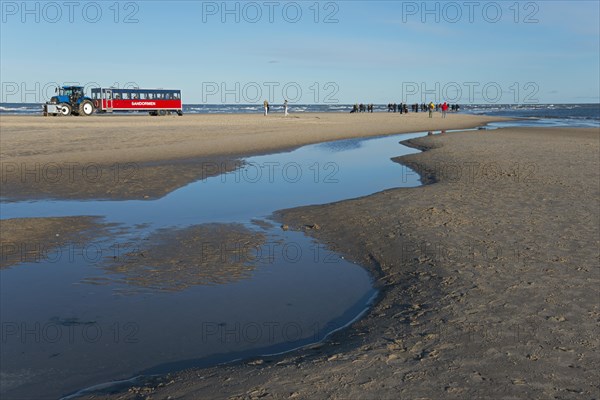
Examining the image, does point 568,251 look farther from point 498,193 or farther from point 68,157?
point 68,157

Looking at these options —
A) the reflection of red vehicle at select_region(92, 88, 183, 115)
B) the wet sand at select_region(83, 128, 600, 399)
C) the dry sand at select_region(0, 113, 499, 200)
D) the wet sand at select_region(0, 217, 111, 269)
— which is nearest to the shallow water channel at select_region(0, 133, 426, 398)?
the wet sand at select_region(0, 217, 111, 269)

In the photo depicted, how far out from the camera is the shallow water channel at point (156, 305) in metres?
5.53

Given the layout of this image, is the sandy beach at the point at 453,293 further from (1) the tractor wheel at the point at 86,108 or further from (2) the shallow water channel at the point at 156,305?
(1) the tractor wheel at the point at 86,108

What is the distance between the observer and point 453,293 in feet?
23.1

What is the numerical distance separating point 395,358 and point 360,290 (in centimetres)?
258

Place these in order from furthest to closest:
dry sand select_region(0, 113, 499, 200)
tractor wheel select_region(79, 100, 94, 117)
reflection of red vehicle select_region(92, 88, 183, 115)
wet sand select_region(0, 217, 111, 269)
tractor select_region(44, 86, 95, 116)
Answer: reflection of red vehicle select_region(92, 88, 183, 115) < tractor wheel select_region(79, 100, 94, 117) < tractor select_region(44, 86, 95, 116) < dry sand select_region(0, 113, 499, 200) < wet sand select_region(0, 217, 111, 269)

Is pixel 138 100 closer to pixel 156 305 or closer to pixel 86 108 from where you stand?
pixel 86 108

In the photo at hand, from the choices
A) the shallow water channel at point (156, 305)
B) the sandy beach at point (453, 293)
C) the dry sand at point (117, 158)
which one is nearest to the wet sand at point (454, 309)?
the sandy beach at point (453, 293)

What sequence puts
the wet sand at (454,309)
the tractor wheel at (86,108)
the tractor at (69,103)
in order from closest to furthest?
the wet sand at (454,309) < the tractor at (69,103) < the tractor wheel at (86,108)

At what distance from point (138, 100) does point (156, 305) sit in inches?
2517

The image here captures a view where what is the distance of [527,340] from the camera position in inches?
217

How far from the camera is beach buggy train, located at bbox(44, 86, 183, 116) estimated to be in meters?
59.8

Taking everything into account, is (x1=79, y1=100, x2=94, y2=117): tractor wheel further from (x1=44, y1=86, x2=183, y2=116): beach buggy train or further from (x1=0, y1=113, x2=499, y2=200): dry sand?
(x1=0, y1=113, x2=499, y2=200): dry sand

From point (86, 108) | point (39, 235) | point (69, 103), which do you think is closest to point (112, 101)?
point (86, 108)
